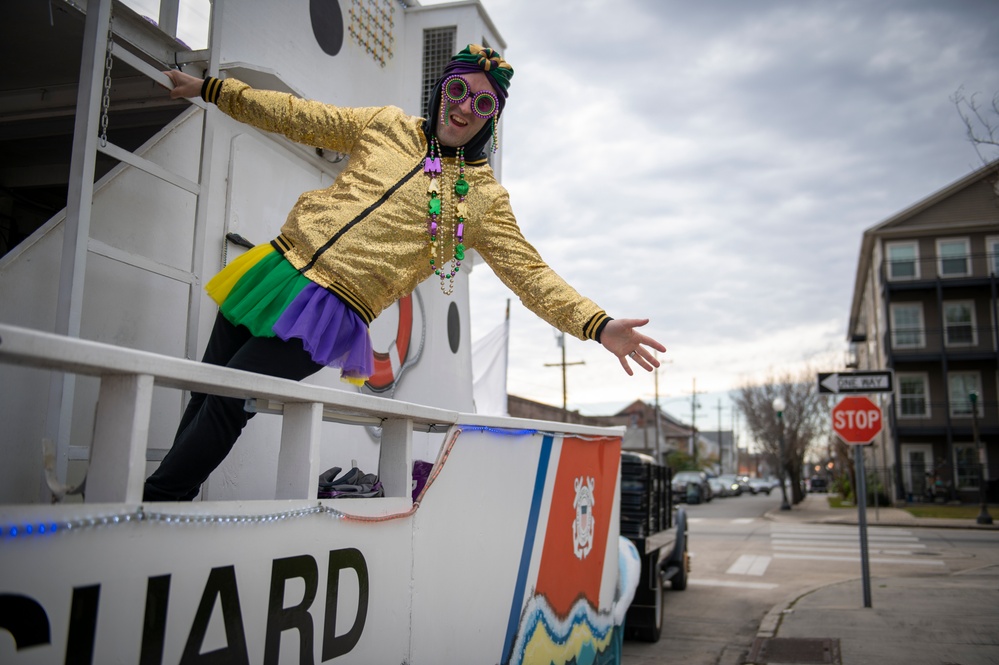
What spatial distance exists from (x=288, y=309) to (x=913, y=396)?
Result: 1397 inches

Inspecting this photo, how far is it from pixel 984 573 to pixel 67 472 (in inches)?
474

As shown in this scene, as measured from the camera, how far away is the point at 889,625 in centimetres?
689

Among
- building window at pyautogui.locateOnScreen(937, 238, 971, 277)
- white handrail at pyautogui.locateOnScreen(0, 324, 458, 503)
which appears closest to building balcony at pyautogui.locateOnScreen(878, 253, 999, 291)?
building window at pyautogui.locateOnScreen(937, 238, 971, 277)

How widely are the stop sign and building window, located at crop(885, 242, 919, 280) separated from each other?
2721cm

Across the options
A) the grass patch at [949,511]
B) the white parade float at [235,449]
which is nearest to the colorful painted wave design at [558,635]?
the white parade float at [235,449]

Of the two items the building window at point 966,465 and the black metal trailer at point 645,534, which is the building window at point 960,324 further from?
the black metal trailer at point 645,534

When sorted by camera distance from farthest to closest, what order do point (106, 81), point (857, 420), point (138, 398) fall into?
point (857, 420), point (106, 81), point (138, 398)

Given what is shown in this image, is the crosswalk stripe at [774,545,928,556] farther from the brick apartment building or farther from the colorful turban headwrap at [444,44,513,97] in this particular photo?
the brick apartment building

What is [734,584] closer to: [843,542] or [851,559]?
[851,559]

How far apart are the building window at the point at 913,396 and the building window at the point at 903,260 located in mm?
4318

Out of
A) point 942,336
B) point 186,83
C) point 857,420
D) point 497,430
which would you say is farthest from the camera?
point 942,336

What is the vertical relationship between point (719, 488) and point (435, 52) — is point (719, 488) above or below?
below

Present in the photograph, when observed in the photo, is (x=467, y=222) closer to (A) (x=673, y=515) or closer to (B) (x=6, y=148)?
(B) (x=6, y=148)

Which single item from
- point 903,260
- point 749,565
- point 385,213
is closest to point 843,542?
point 749,565
